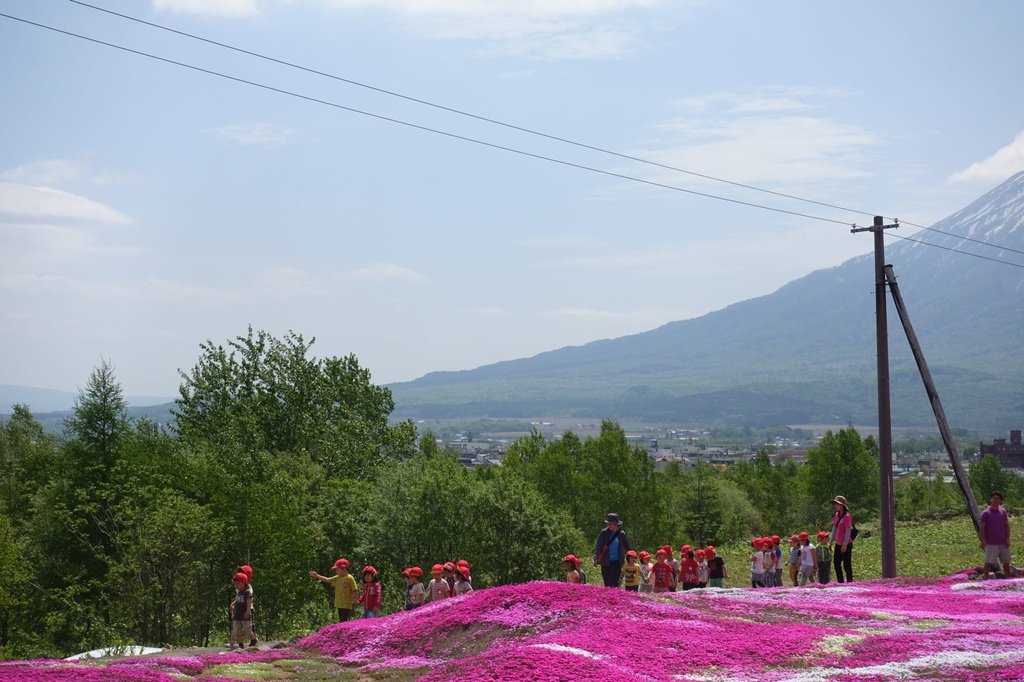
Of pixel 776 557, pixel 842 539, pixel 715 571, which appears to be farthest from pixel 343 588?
pixel 842 539

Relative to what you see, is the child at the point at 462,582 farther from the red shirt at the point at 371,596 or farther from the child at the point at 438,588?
the red shirt at the point at 371,596

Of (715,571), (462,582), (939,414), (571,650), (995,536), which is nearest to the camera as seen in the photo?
(571,650)

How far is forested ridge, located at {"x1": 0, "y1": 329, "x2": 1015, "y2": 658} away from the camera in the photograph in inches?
1841

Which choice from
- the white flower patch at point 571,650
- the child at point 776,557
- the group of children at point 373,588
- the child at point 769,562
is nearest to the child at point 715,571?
the child at point 769,562

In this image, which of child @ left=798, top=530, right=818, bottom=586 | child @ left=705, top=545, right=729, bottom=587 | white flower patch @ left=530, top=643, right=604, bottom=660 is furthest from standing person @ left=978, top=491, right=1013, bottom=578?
white flower patch @ left=530, top=643, right=604, bottom=660

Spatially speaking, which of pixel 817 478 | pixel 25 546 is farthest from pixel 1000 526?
pixel 817 478

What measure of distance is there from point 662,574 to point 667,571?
18 centimetres

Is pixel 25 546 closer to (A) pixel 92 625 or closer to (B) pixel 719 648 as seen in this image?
(A) pixel 92 625

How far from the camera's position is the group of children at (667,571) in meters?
32.6

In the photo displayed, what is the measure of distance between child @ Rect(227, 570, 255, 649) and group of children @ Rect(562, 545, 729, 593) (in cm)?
884

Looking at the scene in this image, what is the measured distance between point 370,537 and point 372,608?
31.4 meters

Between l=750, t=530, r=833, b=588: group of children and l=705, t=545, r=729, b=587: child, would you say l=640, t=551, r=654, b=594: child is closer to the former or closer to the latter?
l=705, t=545, r=729, b=587: child

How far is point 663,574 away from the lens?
1296 inches

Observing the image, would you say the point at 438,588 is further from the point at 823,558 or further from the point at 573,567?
the point at 823,558
